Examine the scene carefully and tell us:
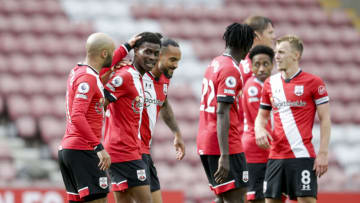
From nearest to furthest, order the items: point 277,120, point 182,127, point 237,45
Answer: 1. point 237,45
2. point 277,120
3. point 182,127

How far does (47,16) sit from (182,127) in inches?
184

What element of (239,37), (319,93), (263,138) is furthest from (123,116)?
(319,93)

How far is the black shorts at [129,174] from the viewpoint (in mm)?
5215

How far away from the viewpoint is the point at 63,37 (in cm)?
1336

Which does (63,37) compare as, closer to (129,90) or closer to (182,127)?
(182,127)

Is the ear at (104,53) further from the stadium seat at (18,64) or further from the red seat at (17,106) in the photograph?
the stadium seat at (18,64)

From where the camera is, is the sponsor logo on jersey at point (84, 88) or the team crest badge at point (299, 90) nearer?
the sponsor logo on jersey at point (84, 88)

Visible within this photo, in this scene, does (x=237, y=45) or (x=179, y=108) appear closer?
(x=237, y=45)

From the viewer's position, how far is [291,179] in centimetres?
563

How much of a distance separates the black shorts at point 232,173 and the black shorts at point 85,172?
1030mm

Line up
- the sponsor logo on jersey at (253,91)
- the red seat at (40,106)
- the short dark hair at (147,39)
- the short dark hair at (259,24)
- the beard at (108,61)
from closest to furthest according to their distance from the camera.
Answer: the beard at (108,61)
the short dark hair at (147,39)
the sponsor logo on jersey at (253,91)
the short dark hair at (259,24)
the red seat at (40,106)

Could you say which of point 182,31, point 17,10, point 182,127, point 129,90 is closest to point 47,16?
point 17,10

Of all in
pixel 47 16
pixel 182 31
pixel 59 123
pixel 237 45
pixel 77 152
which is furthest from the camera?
pixel 182 31

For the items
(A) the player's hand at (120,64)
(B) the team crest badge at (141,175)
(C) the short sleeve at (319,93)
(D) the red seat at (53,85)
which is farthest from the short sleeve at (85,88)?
(D) the red seat at (53,85)
